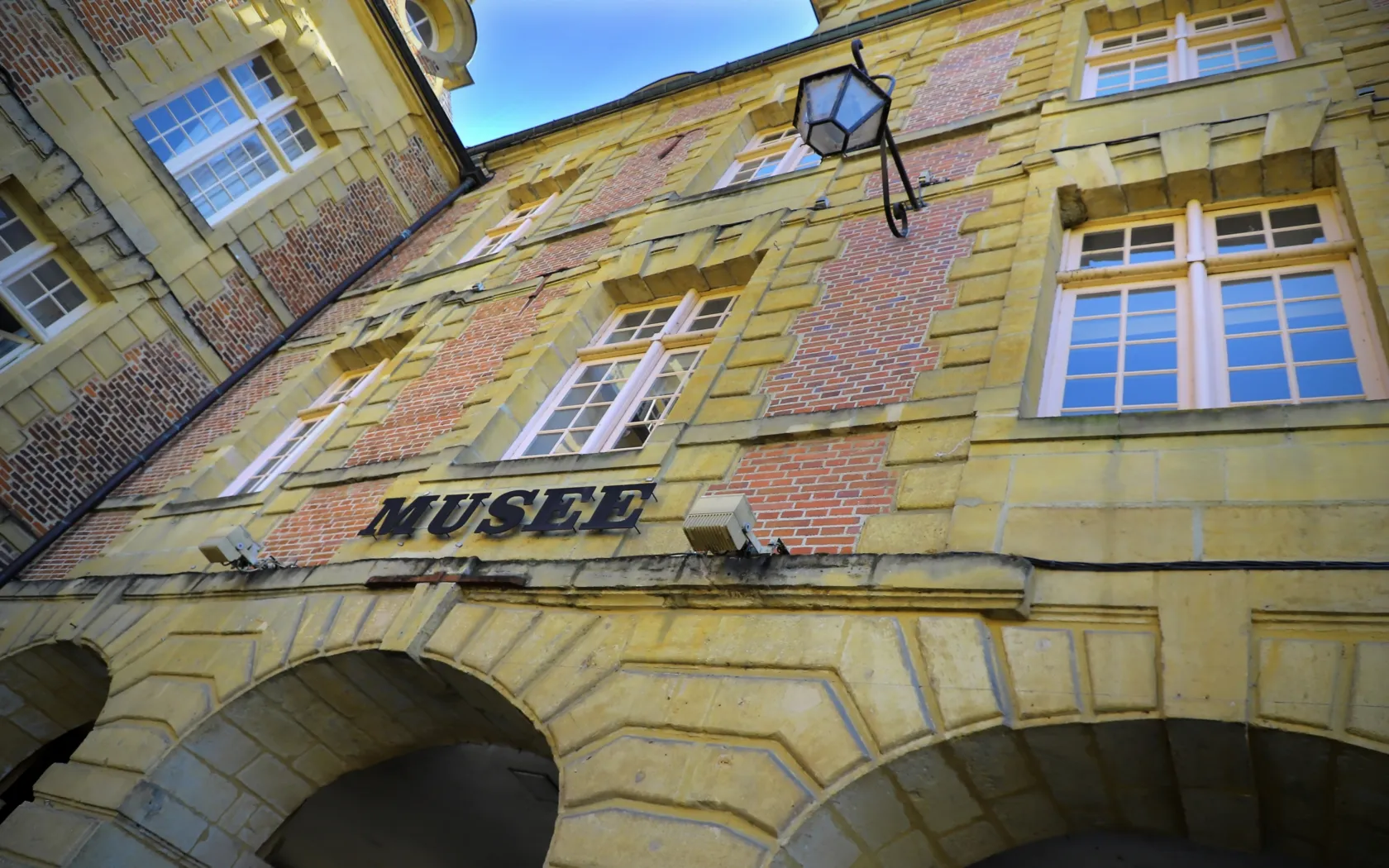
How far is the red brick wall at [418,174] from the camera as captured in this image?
1461 cm

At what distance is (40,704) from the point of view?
26.9ft

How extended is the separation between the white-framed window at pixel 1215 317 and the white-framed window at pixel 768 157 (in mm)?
4534

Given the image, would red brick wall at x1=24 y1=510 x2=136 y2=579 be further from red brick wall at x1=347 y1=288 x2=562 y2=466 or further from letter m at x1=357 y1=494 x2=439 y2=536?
letter m at x1=357 y1=494 x2=439 y2=536

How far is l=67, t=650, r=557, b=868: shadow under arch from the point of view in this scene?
221 inches

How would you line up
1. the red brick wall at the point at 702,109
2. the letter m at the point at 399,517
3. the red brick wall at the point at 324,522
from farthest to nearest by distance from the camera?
the red brick wall at the point at 702,109, the red brick wall at the point at 324,522, the letter m at the point at 399,517

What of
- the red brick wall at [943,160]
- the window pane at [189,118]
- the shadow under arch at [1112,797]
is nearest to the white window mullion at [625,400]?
the red brick wall at [943,160]

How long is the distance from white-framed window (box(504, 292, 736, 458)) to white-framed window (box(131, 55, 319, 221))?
22.9 ft

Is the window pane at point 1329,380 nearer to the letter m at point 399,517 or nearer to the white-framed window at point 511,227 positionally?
the letter m at point 399,517

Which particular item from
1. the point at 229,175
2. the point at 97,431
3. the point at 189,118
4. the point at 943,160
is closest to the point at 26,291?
the point at 97,431

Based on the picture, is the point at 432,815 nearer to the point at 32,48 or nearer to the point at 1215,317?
the point at 1215,317

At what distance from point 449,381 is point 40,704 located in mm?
4692

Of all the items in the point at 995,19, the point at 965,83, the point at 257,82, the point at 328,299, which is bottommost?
the point at 328,299

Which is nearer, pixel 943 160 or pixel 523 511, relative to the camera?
pixel 523 511

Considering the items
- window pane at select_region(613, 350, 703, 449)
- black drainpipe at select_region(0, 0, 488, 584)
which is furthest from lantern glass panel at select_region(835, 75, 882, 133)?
black drainpipe at select_region(0, 0, 488, 584)
